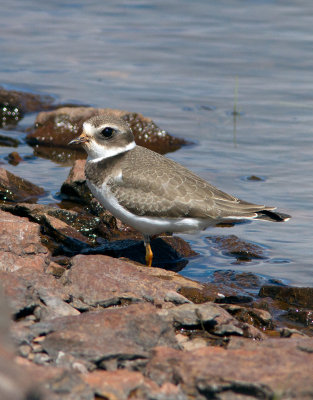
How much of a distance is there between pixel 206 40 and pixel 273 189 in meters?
7.86

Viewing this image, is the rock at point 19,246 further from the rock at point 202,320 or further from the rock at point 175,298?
the rock at point 202,320

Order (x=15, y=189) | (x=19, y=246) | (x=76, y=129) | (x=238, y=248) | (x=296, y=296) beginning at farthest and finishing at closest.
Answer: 1. (x=76, y=129)
2. (x=15, y=189)
3. (x=238, y=248)
4. (x=296, y=296)
5. (x=19, y=246)

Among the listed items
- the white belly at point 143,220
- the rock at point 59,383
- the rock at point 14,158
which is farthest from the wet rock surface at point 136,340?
the rock at point 14,158

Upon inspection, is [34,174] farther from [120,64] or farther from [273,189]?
[120,64]

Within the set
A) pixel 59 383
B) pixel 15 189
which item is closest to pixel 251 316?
pixel 59 383

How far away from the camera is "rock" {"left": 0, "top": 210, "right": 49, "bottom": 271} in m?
5.98

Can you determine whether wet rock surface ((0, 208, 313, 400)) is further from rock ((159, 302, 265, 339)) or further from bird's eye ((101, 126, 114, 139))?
bird's eye ((101, 126, 114, 139))

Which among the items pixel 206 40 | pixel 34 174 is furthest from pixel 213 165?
pixel 206 40

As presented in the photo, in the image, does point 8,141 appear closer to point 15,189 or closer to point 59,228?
point 15,189

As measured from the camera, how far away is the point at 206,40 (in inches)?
661

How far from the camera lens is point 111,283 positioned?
555 centimetres

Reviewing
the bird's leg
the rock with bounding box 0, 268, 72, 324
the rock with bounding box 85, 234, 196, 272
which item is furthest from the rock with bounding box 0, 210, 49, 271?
the bird's leg

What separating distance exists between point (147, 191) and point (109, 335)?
2.66m

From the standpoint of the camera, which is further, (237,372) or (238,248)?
(238,248)
